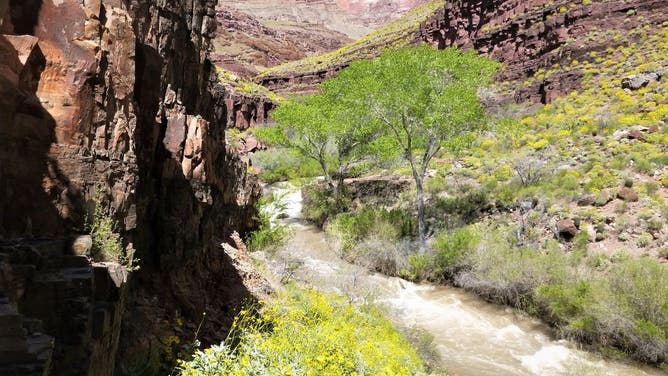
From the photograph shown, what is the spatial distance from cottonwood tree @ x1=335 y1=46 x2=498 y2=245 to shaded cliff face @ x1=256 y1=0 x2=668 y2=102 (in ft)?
57.0

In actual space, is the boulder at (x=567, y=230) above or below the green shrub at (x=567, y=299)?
above

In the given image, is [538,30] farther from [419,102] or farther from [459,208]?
[419,102]

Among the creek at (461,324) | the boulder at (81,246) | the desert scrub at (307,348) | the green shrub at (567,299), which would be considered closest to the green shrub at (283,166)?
the creek at (461,324)

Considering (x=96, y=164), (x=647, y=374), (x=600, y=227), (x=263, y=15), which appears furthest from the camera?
(x=263, y=15)

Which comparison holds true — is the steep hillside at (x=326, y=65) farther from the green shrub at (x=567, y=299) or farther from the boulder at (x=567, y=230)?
the green shrub at (x=567, y=299)

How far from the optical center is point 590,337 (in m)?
9.16

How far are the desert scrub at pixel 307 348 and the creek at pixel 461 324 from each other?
6.11 ft

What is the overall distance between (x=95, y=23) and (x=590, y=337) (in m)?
10.6

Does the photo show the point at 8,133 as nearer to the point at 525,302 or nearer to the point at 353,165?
the point at 525,302

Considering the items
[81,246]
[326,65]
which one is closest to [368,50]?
[326,65]

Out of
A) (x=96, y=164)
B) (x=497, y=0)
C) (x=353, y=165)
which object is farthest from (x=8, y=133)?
(x=497, y=0)

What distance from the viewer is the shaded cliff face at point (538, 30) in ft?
99.5

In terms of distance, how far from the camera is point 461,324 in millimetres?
10445

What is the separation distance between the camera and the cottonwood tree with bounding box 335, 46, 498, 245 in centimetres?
1489
